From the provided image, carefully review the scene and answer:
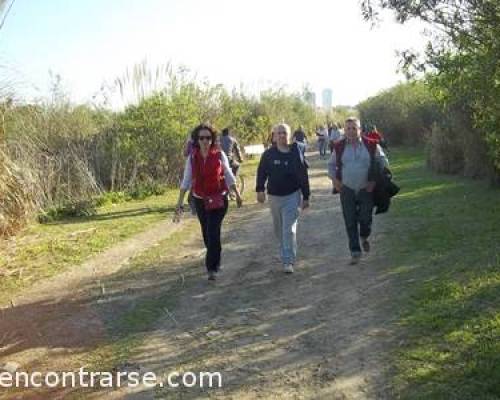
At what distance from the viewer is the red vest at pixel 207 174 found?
7.50 m

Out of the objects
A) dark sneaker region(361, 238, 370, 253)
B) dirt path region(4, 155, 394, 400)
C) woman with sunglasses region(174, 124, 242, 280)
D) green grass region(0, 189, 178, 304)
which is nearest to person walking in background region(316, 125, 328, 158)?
green grass region(0, 189, 178, 304)

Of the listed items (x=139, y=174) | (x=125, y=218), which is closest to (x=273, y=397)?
(x=125, y=218)

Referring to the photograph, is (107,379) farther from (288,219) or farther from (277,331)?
(288,219)

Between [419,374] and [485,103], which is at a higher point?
[485,103]

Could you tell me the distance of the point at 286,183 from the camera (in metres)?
7.65

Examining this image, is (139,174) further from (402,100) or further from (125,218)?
(402,100)

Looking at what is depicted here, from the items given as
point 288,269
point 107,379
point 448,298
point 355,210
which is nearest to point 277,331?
point 107,379

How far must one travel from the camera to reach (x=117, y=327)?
5996mm

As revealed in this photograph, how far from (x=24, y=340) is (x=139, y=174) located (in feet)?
46.8

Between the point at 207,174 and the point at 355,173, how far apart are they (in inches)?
75.7

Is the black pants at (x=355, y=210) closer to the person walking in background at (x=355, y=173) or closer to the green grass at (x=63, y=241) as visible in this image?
the person walking in background at (x=355, y=173)

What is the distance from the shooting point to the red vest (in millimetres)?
7500

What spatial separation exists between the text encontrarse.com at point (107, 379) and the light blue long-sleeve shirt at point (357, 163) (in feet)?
12.8

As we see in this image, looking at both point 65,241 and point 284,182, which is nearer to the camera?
point 284,182
